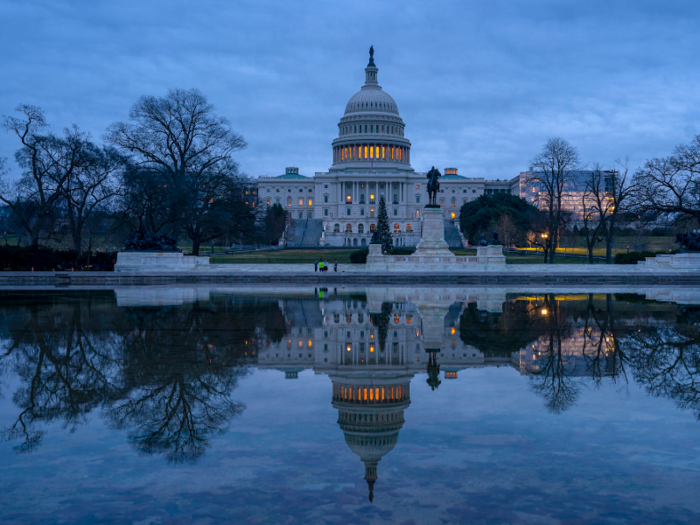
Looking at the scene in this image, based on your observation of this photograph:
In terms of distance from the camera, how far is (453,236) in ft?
330

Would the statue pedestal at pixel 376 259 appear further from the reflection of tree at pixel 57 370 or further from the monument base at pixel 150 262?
the reflection of tree at pixel 57 370

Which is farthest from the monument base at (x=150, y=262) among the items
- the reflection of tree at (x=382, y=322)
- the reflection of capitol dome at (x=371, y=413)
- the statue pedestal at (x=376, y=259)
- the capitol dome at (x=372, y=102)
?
the capitol dome at (x=372, y=102)

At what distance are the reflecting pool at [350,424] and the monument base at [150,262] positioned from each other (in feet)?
82.7

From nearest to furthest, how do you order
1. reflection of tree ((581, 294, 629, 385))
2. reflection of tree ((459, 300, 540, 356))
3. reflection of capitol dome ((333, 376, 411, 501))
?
reflection of capitol dome ((333, 376, 411, 501))
reflection of tree ((581, 294, 629, 385))
reflection of tree ((459, 300, 540, 356))

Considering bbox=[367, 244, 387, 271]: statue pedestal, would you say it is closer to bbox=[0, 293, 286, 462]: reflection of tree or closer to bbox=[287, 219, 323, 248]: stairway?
bbox=[0, 293, 286, 462]: reflection of tree

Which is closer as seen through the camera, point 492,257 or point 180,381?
point 180,381

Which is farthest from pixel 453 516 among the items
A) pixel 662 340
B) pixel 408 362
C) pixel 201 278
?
pixel 201 278

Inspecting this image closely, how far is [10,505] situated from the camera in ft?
14.7

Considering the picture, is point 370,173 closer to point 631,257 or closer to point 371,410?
point 631,257

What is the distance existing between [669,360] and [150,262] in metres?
33.1

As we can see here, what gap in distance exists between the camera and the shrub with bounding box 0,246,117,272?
3659cm

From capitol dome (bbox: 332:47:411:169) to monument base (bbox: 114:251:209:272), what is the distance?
338 feet

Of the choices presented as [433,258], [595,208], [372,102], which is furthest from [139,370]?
[372,102]

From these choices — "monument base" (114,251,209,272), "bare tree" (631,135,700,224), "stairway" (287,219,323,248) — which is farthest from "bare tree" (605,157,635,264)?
"stairway" (287,219,323,248)
